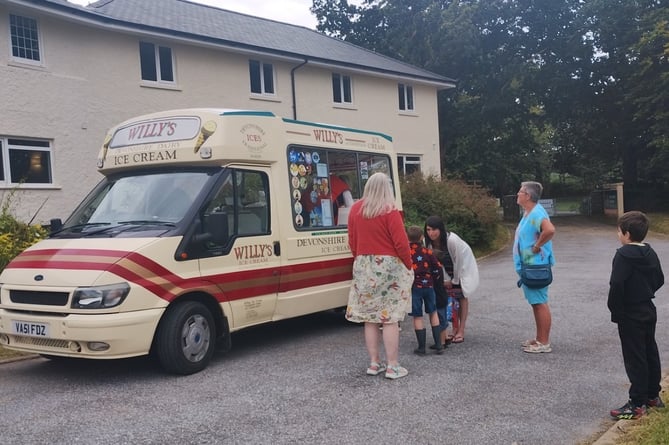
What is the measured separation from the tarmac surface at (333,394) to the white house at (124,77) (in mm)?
7468

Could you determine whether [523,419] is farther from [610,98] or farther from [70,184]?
[610,98]

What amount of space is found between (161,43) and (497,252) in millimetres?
12202

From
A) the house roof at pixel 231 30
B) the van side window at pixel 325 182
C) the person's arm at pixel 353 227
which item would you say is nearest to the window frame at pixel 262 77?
the house roof at pixel 231 30

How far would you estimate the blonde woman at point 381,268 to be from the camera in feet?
18.6

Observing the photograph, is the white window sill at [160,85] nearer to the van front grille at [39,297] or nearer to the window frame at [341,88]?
the window frame at [341,88]

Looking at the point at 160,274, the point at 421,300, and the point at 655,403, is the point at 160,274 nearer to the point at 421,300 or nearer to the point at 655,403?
the point at 421,300

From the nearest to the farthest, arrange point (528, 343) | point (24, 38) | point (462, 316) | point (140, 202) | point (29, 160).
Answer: point (140, 202) < point (528, 343) < point (462, 316) < point (24, 38) < point (29, 160)

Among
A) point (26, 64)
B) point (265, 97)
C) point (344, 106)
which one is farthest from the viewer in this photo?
point (344, 106)

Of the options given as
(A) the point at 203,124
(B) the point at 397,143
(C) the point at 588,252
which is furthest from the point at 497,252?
(A) the point at 203,124

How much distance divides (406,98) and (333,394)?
74.2ft

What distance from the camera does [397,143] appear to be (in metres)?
26.0

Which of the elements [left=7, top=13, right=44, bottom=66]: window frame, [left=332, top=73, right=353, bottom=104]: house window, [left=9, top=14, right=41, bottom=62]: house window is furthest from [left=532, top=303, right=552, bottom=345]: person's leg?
[left=332, top=73, right=353, bottom=104]: house window

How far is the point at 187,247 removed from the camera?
234 inches

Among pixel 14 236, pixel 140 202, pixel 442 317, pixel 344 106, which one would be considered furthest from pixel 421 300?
pixel 344 106
